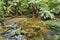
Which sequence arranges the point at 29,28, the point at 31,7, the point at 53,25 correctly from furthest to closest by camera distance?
the point at 31,7, the point at 53,25, the point at 29,28

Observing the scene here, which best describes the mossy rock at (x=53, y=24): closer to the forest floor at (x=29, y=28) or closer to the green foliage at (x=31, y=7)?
the forest floor at (x=29, y=28)

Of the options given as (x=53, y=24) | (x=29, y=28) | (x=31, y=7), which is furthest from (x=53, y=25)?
(x=31, y=7)

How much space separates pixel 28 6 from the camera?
5.16 metres

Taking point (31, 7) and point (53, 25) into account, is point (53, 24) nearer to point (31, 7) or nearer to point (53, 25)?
point (53, 25)

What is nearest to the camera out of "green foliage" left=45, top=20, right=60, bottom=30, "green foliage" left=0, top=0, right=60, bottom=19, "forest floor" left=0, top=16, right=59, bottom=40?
"forest floor" left=0, top=16, right=59, bottom=40

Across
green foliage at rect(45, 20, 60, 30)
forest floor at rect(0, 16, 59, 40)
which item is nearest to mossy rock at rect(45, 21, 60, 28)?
green foliage at rect(45, 20, 60, 30)

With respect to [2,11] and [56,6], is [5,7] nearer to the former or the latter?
[2,11]

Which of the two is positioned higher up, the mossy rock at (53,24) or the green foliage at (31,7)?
the green foliage at (31,7)

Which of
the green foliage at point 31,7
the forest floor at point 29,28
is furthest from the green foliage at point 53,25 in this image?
the green foliage at point 31,7

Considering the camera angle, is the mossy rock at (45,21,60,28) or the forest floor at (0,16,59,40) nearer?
the forest floor at (0,16,59,40)

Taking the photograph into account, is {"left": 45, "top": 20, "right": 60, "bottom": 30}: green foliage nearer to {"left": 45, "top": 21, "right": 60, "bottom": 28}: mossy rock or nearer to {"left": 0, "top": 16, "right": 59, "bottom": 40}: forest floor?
{"left": 45, "top": 21, "right": 60, "bottom": 28}: mossy rock

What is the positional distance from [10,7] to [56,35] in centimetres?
159

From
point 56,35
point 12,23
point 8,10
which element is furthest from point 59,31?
point 8,10

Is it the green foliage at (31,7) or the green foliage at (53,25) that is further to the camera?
the green foliage at (31,7)
